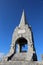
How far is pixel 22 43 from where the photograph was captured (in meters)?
35.3

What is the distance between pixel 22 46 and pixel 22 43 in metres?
0.63

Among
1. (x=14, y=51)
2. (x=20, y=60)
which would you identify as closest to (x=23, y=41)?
(x=14, y=51)

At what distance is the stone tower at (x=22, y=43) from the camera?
29306 mm

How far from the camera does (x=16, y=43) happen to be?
1335 inches

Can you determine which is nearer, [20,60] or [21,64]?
[21,64]

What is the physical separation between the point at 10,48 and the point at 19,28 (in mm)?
4082

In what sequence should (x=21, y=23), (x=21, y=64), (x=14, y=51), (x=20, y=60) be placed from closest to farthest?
1. (x=21, y=64)
2. (x=20, y=60)
3. (x=14, y=51)
4. (x=21, y=23)

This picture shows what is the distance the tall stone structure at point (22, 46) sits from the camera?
88.0 feet

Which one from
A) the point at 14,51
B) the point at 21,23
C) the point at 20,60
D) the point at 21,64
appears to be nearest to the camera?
the point at 21,64

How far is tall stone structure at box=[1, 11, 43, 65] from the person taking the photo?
26.8 m

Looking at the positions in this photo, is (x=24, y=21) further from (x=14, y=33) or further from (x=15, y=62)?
(x=15, y=62)

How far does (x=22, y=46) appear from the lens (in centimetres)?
3553

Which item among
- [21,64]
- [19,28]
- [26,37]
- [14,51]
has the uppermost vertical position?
[19,28]

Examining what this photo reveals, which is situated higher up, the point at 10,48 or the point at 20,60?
the point at 10,48
